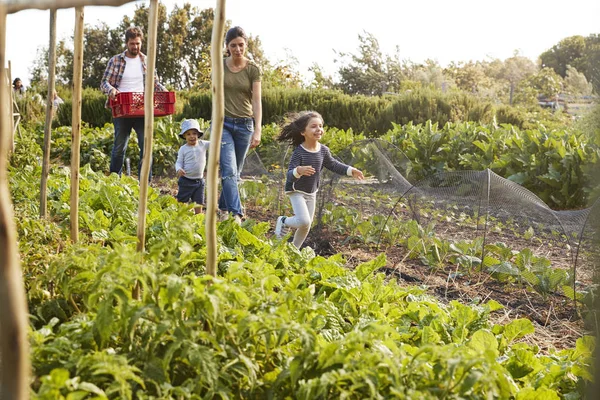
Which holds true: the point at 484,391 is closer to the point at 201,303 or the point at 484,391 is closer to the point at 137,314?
the point at 201,303

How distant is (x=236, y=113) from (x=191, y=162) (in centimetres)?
99

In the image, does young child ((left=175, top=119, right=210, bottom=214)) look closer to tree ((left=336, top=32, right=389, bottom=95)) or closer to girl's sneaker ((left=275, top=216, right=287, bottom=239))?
girl's sneaker ((left=275, top=216, right=287, bottom=239))

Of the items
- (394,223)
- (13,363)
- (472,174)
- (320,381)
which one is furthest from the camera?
(394,223)

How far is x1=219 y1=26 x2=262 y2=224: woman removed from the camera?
6238mm

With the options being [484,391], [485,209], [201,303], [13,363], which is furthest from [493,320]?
[13,363]

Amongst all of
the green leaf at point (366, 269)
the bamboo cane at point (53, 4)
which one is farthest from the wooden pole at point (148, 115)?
the green leaf at point (366, 269)

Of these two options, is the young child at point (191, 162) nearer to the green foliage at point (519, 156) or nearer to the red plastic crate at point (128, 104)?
the red plastic crate at point (128, 104)

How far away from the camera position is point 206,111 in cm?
1878

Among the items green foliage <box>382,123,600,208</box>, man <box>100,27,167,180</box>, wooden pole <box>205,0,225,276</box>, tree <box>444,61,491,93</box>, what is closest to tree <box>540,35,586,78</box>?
tree <box>444,61,491,93</box>

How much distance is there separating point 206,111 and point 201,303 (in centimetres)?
1683

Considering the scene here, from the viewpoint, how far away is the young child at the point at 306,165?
224 inches

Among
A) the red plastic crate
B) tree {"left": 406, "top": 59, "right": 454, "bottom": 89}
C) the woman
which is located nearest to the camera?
the woman

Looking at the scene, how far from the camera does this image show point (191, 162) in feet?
23.1

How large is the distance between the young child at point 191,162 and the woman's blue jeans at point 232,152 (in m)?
0.64
